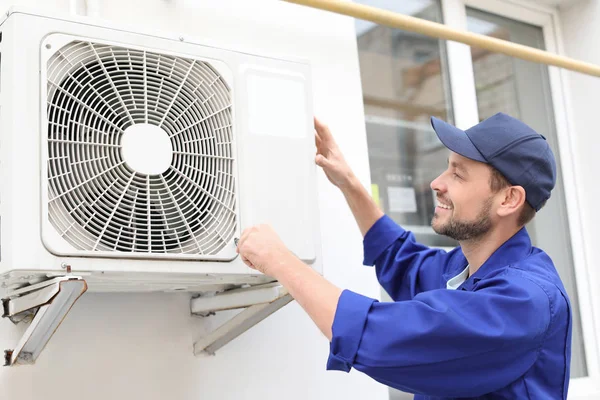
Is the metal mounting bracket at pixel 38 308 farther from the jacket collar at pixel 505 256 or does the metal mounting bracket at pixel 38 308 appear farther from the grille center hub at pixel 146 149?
the jacket collar at pixel 505 256

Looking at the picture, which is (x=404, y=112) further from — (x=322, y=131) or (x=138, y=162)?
(x=138, y=162)

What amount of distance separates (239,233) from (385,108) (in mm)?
1047

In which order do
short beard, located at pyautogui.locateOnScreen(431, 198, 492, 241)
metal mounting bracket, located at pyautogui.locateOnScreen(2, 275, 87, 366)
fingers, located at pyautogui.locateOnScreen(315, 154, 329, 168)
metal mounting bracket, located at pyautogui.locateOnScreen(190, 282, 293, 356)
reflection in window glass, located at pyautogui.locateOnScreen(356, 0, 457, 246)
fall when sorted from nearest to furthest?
1. metal mounting bracket, located at pyautogui.locateOnScreen(2, 275, 87, 366)
2. metal mounting bracket, located at pyautogui.locateOnScreen(190, 282, 293, 356)
3. short beard, located at pyautogui.locateOnScreen(431, 198, 492, 241)
4. fingers, located at pyautogui.locateOnScreen(315, 154, 329, 168)
5. reflection in window glass, located at pyautogui.locateOnScreen(356, 0, 457, 246)

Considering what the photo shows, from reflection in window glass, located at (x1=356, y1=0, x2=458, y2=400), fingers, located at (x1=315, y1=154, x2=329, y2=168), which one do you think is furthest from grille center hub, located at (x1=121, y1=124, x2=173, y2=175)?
reflection in window glass, located at (x1=356, y1=0, x2=458, y2=400)

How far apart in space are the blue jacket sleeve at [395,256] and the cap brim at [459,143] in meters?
0.27

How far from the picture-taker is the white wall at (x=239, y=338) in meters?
1.38

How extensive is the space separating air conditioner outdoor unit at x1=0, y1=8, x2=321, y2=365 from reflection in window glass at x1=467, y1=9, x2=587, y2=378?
50.5 inches

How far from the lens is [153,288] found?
138cm

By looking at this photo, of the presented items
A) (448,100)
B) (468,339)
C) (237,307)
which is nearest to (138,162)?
(237,307)

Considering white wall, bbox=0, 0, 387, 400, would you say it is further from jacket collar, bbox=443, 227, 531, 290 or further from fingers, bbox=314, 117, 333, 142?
jacket collar, bbox=443, 227, 531, 290

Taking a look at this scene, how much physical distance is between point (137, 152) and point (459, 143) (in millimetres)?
642

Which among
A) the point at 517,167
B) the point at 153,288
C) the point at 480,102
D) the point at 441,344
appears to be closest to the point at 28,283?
the point at 153,288

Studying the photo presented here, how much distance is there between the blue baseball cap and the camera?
144 centimetres

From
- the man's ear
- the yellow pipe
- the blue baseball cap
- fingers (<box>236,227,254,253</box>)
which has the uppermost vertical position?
the yellow pipe
